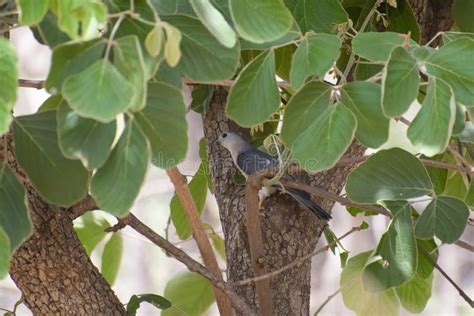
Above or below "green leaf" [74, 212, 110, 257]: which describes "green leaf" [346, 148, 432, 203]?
above

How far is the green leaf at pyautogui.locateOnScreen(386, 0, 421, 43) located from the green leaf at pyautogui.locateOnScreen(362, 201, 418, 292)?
1.42ft

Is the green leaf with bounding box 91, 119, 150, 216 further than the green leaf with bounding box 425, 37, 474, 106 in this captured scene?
No

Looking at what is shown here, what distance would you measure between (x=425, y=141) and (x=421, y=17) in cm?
83

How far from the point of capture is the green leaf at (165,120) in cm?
73

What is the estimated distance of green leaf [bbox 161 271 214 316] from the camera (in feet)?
5.55

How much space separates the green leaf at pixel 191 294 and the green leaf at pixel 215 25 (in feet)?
3.38

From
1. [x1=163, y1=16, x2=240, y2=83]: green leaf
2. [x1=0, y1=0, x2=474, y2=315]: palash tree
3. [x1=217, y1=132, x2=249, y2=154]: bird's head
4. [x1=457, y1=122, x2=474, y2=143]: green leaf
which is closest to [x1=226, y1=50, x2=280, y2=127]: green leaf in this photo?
[x1=0, y1=0, x2=474, y2=315]: palash tree

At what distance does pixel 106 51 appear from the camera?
25.7 inches

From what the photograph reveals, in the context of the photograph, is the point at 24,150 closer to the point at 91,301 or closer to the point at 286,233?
the point at 91,301

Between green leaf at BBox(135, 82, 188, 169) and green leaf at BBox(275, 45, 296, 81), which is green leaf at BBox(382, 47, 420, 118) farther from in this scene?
green leaf at BBox(275, 45, 296, 81)

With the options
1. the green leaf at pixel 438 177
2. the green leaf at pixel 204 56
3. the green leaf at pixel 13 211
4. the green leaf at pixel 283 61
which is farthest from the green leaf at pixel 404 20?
the green leaf at pixel 13 211

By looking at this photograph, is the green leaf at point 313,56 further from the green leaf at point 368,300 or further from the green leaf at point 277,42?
the green leaf at point 368,300

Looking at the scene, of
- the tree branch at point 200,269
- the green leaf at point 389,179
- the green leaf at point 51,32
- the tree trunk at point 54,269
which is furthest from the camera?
the tree branch at point 200,269

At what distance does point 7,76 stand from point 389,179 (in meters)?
0.59
